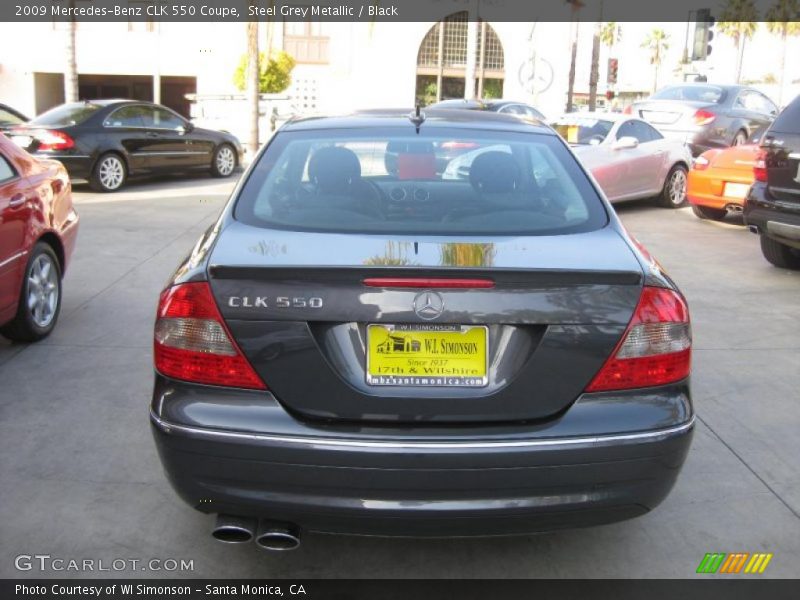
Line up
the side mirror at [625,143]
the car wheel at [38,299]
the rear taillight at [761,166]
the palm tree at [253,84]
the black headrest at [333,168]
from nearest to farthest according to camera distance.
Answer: the black headrest at [333,168] < the car wheel at [38,299] < the rear taillight at [761,166] < the side mirror at [625,143] < the palm tree at [253,84]

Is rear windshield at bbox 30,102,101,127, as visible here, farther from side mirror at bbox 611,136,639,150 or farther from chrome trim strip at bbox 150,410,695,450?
chrome trim strip at bbox 150,410,695,450

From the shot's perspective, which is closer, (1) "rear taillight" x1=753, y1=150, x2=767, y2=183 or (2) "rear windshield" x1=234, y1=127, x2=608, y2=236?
(2) "rear windshield" x1=234, y1=127, x2=608, y2=236

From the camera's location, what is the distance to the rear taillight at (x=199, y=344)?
9.16 feet

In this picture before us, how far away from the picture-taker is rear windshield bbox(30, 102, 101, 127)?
44.1 feet

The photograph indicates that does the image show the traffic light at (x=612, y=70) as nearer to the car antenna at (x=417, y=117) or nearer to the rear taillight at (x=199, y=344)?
the car antenna at (x=417, y=117)

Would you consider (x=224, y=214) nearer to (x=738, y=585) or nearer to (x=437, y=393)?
(x=437, y=393)

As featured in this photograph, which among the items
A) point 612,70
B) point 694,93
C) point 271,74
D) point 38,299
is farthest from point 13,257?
point 271,74

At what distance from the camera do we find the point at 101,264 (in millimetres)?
8258

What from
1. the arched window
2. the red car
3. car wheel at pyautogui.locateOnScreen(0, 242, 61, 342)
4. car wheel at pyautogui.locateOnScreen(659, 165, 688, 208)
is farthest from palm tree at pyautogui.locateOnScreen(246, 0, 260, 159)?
the arched window

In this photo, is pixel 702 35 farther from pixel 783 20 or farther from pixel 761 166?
pixel 783 20

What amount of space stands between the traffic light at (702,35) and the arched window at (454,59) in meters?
26.9

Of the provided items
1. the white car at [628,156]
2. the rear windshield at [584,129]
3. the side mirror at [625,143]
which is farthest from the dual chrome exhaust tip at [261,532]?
the rear windshield at [584,129]

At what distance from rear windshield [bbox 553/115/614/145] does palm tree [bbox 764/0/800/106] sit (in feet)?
153

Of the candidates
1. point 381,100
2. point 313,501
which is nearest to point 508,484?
point 313,501
